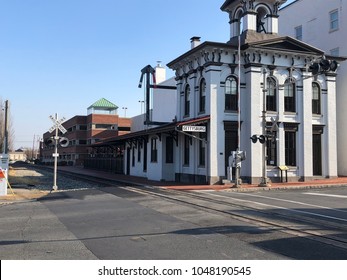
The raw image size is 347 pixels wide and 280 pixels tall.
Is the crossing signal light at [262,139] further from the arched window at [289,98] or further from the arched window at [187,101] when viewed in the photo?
the arched window at [187,101]

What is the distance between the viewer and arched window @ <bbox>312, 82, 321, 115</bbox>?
90.3ft

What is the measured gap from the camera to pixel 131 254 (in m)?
7.04

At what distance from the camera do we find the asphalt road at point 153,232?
23.3ft

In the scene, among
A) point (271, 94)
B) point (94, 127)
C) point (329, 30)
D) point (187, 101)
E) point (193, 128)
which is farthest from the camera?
point (94, 127)

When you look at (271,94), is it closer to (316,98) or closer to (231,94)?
(231,94)

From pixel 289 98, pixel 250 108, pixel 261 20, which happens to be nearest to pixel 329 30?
pixel 261 20

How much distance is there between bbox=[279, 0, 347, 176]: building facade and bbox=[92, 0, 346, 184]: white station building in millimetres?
3585

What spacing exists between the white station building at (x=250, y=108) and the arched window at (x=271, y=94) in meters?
0.07

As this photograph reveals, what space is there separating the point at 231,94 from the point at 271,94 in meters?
2.81

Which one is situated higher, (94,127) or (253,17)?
(253,17)

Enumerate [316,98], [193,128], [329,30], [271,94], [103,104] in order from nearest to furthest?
[193,128] → [271,94] → [316,98] → [329,30] → [103,104]

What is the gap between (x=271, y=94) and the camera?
2608 centimetres
